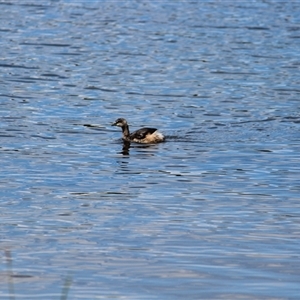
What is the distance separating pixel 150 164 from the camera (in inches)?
658

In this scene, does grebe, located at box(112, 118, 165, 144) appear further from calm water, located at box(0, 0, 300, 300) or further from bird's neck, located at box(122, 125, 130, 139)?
calm water, located at box(0, 0, 300, 300)

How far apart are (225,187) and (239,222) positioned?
6.81 ft

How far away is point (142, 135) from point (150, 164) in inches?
86.1

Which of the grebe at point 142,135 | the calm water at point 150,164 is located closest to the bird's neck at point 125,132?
the grebe at point 142,135

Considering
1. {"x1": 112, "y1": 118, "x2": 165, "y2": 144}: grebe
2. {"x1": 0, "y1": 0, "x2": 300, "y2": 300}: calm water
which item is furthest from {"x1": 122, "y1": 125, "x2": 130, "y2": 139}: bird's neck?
{"x1": 0, "y1": 0, "x2": 300, "y2": 300}: calm water

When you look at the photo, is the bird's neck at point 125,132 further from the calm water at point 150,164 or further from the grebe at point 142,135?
the calm water at point 150,164

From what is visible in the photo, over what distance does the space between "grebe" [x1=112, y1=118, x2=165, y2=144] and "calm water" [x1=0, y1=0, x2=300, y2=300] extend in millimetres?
167

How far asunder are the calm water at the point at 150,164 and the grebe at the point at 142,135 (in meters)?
0.17

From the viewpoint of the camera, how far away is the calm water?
1045 centimetres

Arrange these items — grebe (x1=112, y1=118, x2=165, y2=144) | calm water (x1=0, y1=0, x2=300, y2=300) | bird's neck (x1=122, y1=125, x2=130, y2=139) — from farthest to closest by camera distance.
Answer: bird's neck (x1=122, y1=125, x2=130, y2=139) → grebe (x1=112, y1=118, x2=165, y2=144) → calm water (x1=0, y1=0, x2=300, y2=300)

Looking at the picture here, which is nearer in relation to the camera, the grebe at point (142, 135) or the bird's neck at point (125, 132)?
the grebe at point (142, 135)

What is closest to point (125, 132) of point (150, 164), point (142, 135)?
point (142, 135)

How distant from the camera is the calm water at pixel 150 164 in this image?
1045 cm

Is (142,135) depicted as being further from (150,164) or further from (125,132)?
(150,164)
